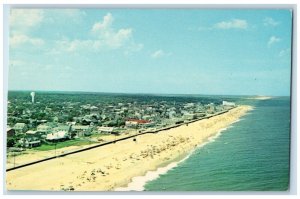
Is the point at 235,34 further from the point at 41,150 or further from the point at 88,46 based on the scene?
the point at 41,150

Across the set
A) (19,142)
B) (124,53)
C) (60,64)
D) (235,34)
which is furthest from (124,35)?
(19,142)

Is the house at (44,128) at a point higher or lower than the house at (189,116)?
lower

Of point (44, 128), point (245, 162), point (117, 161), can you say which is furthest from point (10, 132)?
point (245, 162)

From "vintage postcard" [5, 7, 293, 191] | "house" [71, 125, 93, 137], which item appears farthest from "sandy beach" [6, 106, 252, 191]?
"house" [71, 125, 93, 137]

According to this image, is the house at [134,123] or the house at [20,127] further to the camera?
the house at [134,123]

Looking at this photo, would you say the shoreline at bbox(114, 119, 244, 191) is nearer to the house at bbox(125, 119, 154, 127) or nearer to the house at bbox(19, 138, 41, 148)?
the house at bbox(125, 119, 154, 127)

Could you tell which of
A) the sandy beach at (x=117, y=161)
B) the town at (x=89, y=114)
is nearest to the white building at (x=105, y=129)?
the town at (x=89, y=114)

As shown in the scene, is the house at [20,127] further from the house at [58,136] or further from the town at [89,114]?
the house at [58,136]

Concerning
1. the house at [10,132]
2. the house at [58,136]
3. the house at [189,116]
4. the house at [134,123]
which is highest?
the house at [189,116]
